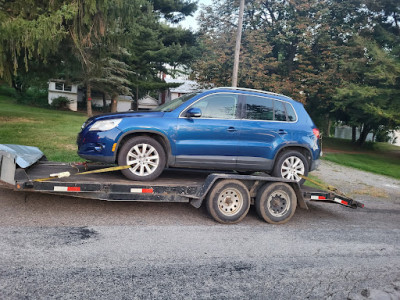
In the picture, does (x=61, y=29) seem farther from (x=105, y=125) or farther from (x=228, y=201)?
(x=228, y=201)

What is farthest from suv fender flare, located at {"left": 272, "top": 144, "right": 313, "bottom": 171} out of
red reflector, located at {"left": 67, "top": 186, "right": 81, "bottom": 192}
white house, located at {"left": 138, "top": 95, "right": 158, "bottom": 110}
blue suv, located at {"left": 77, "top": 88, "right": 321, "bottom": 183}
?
white house, located at {"left": 138, "top": 95, "right": 158, "bottom": 110}

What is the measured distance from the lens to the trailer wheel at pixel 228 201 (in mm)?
5609

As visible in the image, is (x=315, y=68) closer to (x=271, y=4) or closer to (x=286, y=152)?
(x=271, y=4)

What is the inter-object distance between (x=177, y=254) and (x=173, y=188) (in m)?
1.41

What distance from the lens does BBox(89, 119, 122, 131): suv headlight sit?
559cm

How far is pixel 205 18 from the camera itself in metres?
26.6

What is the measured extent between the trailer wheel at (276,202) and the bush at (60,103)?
35843 millimetres

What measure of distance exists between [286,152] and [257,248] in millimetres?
2313

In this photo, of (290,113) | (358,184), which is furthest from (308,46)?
(290,113)

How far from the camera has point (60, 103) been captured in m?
37.5

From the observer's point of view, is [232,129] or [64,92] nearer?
[232,129]

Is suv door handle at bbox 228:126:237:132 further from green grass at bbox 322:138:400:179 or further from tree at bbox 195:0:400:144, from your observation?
tree at bbox 195:0:400:144

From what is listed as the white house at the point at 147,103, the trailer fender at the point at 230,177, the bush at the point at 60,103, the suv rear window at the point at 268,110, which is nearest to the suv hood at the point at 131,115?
the trailer fender at the point at 230,177

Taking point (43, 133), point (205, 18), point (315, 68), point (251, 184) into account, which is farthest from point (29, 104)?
point (251, 184)
